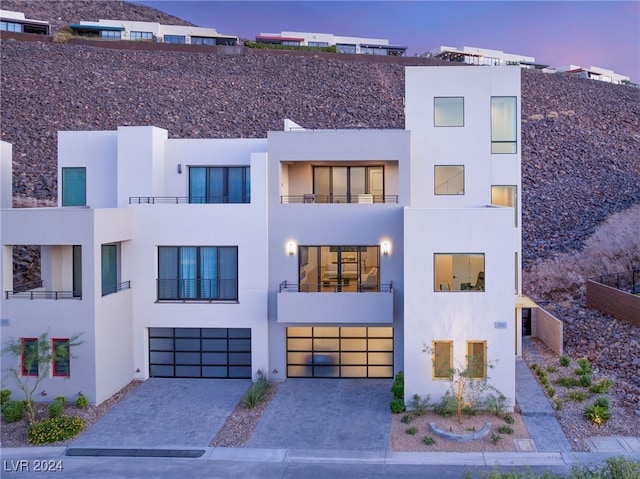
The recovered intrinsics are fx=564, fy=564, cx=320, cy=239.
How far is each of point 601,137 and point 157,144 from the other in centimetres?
4666

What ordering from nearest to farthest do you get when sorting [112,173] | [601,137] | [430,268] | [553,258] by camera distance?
[430,268]
[112,173]
[553,258]
[601,137]

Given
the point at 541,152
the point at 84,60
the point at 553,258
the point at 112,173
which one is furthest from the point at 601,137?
the point at 84,60

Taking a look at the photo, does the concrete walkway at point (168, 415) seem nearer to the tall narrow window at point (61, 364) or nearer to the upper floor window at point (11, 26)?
the tall narrow window at point (61, 364)

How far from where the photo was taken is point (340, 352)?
18.5 meters

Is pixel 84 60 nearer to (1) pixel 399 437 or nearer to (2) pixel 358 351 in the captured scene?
(2) pixel 358 351

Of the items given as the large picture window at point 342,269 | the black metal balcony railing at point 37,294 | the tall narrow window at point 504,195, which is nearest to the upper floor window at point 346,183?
the large picture window at point 342,269

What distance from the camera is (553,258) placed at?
31.9m

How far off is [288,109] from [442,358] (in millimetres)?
40043

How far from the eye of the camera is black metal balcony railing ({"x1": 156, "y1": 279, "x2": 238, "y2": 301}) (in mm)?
18422

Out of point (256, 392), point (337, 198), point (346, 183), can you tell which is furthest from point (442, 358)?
point (346, 183)

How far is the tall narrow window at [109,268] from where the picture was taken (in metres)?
17.2

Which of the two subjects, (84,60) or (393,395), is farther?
(84,60)

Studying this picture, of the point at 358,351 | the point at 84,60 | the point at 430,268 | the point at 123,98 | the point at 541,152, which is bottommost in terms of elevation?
the point at 358,351

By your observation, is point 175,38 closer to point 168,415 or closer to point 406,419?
point 168,415
